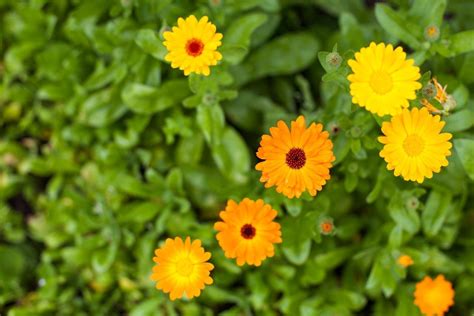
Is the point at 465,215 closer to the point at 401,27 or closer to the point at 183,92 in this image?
the point at 401,27

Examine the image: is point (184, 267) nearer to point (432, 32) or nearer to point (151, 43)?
point (151, 43)

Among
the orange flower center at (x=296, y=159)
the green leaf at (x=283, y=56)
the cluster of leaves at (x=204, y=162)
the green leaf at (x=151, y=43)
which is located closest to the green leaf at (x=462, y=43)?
the cluster of leaves at (x=204, y=162)

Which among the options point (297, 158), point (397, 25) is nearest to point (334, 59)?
point (297, 158)

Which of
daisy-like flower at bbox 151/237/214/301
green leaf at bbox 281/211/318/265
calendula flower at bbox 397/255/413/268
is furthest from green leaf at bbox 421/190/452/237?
daisy-like flower at bbox 151/237/214/301

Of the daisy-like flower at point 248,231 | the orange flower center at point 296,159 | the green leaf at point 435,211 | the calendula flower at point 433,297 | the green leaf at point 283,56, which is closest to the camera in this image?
the orange flower center at point 296,159

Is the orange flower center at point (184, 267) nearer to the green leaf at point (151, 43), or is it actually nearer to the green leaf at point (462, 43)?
the green leaf at point (151, 43)

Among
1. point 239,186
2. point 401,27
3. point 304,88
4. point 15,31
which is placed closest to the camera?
point 401,27

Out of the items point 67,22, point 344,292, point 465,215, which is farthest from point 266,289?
point 67,22
